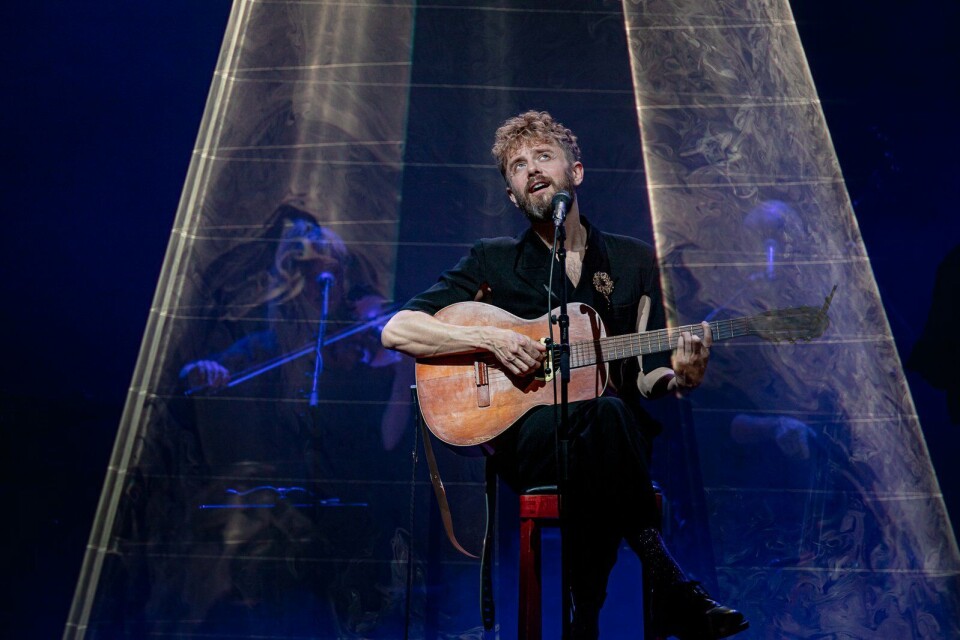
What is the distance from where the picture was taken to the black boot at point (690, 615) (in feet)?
4.95

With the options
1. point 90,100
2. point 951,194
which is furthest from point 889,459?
point 90,100

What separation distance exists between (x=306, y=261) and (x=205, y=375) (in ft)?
1.94

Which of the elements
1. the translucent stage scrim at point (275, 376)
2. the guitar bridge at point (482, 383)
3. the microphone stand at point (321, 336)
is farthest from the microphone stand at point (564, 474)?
the microphone stand at point (321, 336)

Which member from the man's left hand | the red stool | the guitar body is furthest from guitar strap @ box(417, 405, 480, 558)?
the man's left hand

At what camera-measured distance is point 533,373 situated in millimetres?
2219

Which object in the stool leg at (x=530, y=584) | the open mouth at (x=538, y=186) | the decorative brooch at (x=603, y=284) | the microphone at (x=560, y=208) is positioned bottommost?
the stool leg at (x=530, y=584)

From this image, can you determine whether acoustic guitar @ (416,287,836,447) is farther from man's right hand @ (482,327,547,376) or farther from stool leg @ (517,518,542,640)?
stool leg @ (517,518,542,640)

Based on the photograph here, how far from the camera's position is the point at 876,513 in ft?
8.43

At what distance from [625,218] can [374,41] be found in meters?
1.33

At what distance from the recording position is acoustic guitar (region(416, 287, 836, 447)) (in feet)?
7.02

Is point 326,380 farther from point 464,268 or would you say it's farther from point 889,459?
point 889,459

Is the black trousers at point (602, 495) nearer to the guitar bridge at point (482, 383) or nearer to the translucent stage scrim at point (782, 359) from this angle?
the guitar bridge at point (482, 383)

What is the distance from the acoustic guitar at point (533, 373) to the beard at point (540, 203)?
35 centimetres

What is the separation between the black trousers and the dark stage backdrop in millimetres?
945
